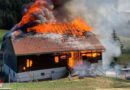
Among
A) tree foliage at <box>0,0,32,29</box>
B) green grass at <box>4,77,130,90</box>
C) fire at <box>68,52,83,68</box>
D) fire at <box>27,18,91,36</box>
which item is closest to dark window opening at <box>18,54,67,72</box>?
fire at <box>68,52,83,68</box>

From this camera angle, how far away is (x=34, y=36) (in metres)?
21.6

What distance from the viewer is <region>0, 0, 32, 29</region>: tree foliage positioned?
2679 inches

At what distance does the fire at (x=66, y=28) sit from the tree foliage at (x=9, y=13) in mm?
47386

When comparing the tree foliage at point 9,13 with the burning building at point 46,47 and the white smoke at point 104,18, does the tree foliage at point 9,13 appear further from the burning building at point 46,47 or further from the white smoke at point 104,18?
the burning building at point 46,47

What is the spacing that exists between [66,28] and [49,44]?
445cm

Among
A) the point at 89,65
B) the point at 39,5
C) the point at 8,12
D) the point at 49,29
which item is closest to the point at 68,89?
the point at 89,65

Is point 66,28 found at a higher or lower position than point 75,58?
higher

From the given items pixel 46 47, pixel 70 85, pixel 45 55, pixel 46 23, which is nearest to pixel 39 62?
pixel 45 55

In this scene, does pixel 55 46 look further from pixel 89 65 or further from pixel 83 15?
pixel 83 15

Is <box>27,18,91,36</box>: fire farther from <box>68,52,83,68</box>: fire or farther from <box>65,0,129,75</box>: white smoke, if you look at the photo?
<box>68,52,83,68</box>: fire

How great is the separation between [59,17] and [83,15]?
4997mm

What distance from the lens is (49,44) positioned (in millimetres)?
21188

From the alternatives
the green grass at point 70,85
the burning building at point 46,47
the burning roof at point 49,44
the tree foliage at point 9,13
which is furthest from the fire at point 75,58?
the tree foliage at point 9,13

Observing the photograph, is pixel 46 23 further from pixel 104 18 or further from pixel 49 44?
pixel 104 18
